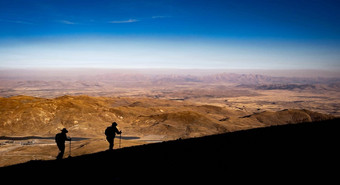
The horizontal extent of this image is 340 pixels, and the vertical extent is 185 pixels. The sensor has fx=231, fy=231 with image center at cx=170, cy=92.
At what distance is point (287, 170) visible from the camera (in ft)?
20.9

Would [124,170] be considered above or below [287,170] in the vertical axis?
below

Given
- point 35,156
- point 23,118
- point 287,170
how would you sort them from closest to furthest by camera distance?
point 287,170 → point 35,156 → point 23,118

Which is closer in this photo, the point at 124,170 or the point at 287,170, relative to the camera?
the point at 287,170

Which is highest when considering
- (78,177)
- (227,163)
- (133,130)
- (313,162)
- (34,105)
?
(313,162)

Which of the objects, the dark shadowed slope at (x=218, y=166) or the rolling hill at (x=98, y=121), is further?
the rolling hill at (x=98, y=121)

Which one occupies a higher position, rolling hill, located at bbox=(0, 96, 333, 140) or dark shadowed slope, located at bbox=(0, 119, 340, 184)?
dark shadowed slope, located at bbox=(0, 119, 340, 184)

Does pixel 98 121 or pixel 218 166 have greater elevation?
pixel 218 166

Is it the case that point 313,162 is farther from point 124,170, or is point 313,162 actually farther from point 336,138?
point 124,170

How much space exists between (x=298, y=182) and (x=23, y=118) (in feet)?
239

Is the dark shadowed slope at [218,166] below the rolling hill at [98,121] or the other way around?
the other way around

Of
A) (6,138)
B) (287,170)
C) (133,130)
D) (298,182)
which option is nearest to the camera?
(298,182)

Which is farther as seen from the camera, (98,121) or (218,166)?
(98,121)

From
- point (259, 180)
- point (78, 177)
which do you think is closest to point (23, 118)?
point (78, 177)

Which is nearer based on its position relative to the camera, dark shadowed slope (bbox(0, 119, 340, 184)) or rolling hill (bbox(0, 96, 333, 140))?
dark shadowed slope (bbox(0, 119, 340, 184))
